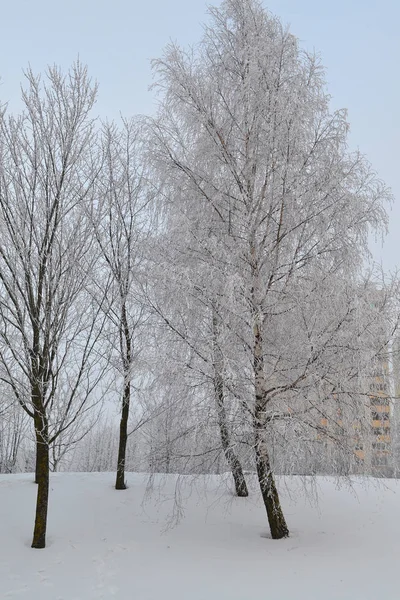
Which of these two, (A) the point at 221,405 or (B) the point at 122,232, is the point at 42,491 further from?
(B) the point at 122,232

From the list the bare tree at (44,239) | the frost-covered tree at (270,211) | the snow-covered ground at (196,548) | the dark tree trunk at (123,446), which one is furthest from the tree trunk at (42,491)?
the frost-covered tree at (270,211)

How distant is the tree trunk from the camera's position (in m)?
5.90

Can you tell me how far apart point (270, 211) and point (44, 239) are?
318 cm

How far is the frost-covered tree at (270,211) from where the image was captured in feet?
17.7

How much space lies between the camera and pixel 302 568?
5.07 metres

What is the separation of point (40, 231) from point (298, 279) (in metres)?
3.67

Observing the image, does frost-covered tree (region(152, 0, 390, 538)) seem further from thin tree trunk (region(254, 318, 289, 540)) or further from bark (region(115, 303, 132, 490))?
bark (region(115, 303, 132, 490))

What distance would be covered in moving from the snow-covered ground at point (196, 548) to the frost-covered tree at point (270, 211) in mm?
830

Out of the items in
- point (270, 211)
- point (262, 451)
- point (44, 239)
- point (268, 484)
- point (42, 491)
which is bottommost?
point (42, 491)

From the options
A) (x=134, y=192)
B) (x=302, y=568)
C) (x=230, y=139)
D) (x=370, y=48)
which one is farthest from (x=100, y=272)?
(x=370, y=48)

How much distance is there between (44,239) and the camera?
6.30 m

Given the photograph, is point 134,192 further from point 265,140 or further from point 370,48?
point 370,48

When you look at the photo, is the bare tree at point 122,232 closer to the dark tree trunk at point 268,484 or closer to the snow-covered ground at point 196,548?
the snow-covered ground at point 196,548

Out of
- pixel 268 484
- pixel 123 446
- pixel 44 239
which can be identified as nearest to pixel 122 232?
pixel 44 239
